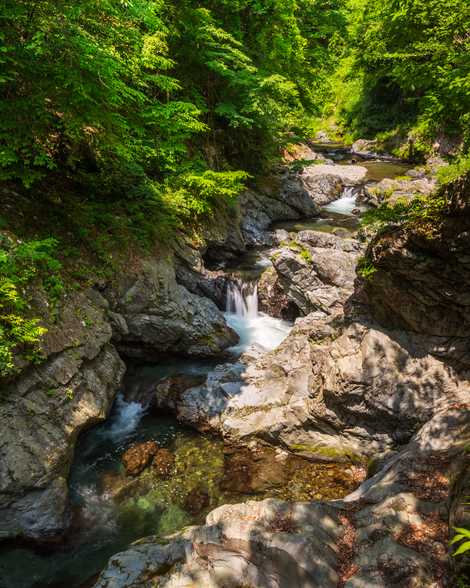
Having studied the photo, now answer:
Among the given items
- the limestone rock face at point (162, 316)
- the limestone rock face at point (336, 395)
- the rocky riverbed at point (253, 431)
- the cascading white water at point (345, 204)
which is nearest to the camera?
the rocky riverbed at point (253, 431)

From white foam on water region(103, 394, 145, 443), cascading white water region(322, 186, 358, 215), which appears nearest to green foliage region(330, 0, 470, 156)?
cascading white water region(322, 186, 358, 215)

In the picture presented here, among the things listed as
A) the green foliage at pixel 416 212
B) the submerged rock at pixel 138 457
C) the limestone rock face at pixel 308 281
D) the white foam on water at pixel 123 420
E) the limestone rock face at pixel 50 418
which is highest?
the green foliage at pixel 416 212

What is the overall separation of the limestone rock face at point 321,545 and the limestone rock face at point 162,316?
18.3 ft

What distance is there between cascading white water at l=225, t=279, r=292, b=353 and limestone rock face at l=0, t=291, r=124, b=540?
5.16m

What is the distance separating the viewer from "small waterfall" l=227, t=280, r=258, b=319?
1293cm

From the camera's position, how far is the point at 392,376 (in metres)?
7.58

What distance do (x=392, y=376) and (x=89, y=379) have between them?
628cm

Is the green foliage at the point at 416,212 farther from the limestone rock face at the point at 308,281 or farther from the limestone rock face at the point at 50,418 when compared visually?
the limestone rock face at the point at 50,418

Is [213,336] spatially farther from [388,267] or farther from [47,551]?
[47,551]

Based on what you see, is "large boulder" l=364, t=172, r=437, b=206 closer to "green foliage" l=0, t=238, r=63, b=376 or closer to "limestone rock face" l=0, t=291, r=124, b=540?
"limestone rock face" l=0, t=291, r=124, b=540

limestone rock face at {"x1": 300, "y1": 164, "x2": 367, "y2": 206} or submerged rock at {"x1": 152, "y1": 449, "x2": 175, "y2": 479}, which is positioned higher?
limestone rock face at {"x1": 300, "y1": 164, "x2": 367, "y2": 206}

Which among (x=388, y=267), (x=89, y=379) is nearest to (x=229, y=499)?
(x=89, y=379)

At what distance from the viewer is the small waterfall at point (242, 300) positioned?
42.4 feet

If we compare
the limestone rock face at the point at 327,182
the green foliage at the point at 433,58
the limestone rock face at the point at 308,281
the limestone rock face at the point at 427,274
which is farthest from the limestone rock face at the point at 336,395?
the limestone rock face at the point at 327,182
